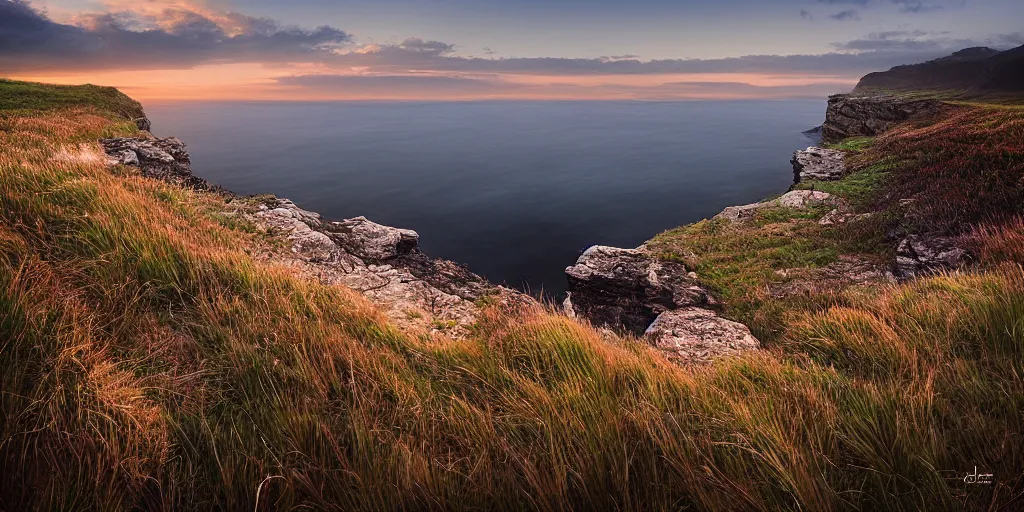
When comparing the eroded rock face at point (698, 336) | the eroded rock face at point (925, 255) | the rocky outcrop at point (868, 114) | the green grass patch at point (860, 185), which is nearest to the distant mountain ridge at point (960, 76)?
the rocky outcrop at point (868, 114)

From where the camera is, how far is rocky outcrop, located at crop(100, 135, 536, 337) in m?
7.05

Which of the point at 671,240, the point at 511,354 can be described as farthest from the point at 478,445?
the point at 671,240

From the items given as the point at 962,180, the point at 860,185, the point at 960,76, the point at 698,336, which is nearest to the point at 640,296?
the point at 698,336

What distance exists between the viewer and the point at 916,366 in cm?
368

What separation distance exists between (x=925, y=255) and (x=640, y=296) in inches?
311

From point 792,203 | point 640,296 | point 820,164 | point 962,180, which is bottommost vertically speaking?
point 640,296

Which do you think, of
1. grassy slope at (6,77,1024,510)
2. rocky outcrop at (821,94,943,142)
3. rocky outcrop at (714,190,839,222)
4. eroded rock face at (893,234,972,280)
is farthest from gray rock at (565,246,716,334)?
rocky outcrop at (821,94,943,142)

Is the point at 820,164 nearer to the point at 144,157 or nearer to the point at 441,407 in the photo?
the point at 441,407

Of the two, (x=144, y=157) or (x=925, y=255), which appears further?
(x=144, y=157)

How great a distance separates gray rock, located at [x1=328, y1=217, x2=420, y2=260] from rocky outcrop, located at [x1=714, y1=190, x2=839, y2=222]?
19.9m

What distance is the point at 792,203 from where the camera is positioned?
2362 cm

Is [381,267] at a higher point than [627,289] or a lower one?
higher

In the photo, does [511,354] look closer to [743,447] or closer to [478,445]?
[478,445]

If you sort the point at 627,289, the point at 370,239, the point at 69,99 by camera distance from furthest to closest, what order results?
the point at 69,99, the point at 627,289, the point at 370,239
